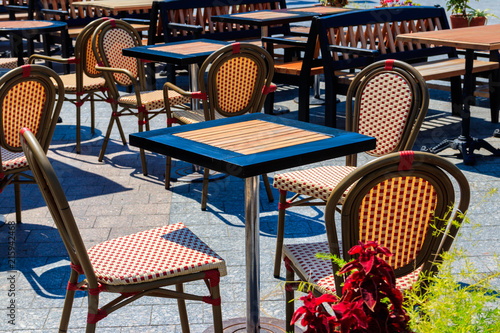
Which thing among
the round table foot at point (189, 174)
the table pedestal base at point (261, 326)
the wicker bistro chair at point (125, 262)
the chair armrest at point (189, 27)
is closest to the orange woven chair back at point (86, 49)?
the round table foot at point (189, 174)

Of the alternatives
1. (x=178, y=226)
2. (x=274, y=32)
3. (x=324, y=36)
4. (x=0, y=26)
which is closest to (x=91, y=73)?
(x=0, y=26)

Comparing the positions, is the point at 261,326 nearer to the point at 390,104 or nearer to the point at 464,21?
the point at 390,104

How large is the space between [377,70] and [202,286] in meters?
1.63

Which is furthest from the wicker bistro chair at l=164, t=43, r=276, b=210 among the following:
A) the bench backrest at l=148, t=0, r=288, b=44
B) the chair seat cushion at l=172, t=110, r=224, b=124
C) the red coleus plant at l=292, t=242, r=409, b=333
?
the red coleus plant at l=292, t=242, r=409, b=333

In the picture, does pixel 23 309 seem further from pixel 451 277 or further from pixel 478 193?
pixel 478 193

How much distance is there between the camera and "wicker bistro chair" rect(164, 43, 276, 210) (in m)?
5.02

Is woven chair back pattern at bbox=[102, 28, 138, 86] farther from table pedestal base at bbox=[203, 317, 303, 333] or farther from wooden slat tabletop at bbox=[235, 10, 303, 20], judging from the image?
table pedestal base at bbox=[203, 317, 303, 333]

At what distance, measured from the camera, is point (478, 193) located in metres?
5.40

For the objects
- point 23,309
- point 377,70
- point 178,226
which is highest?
point 377,70

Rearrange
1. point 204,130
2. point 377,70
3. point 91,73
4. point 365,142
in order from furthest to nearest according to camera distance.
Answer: point 91,73
point 377,70
point 204,130
point 365,142

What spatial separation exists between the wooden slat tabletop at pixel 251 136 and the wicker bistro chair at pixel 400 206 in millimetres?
730

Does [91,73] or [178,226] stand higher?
[91,73]

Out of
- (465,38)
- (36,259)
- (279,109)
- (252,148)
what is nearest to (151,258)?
(252,148)

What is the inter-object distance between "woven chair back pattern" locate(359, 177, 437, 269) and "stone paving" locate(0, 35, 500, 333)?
384mm
